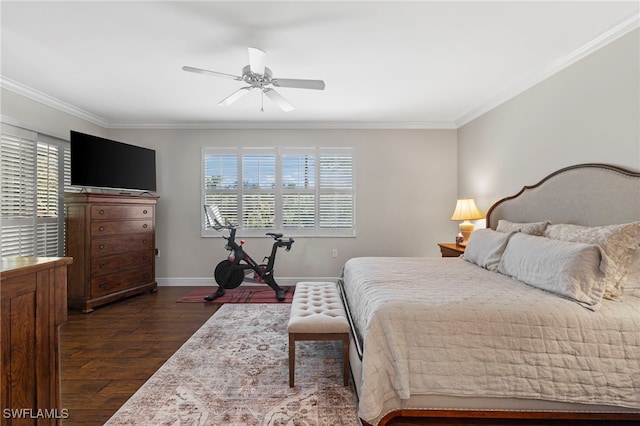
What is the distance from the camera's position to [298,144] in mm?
4875

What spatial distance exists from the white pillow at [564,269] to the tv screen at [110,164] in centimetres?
470

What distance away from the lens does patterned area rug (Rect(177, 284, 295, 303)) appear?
161 inches

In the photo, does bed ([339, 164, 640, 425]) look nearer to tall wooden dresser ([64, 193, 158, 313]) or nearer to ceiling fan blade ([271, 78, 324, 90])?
ceiling fan blade ([271, 78, 324, 90])

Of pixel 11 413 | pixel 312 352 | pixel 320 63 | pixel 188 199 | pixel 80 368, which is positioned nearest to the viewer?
pixel 11 413

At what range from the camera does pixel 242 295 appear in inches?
170

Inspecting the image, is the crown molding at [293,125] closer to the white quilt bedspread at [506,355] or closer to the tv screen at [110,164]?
Answer: the tv screen at [110,164]

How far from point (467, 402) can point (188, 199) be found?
177 inches

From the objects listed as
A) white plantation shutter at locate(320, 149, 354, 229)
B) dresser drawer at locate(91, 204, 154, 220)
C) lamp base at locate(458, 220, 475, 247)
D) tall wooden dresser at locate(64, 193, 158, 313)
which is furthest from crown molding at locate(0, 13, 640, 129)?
lamp base at locate(458, 220, 475, 247)

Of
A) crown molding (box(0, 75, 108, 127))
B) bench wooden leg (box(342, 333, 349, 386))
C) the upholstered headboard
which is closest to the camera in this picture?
bench wooden leg (box(342, 333, 349, 386))

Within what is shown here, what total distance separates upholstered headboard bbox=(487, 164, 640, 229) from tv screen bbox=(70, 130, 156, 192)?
488 centimetres

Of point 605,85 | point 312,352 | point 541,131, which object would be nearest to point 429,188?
point 541,131

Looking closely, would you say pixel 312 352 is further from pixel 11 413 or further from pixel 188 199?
pixel 188 199

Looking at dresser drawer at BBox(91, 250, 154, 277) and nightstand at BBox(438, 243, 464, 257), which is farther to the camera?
dresser drawer at BBox(91, 250, 154, 277)

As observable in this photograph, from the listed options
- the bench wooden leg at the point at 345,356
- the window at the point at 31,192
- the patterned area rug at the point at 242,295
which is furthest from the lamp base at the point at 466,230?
the window at the point at 31,192
